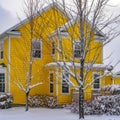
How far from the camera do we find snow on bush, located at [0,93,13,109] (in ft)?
97.9

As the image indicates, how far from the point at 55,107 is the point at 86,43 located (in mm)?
12572

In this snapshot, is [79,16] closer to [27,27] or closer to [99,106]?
[99,106]

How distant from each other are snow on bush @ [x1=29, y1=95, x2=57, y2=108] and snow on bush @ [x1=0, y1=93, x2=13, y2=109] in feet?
6.33

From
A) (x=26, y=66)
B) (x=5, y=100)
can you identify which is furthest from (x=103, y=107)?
(x=26, y=66)

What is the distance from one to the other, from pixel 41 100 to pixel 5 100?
10.9 ft

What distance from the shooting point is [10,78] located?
106ft

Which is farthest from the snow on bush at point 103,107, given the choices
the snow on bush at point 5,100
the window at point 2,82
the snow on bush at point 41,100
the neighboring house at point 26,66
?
the window at point 2,82

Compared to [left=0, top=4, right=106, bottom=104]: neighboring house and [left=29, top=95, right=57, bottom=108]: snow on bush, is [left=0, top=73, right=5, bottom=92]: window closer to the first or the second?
[left=0, top=4, right=106, bottom=104]: neighboring house

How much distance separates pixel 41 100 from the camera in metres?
31.9

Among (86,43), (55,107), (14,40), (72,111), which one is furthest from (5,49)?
(86,43)

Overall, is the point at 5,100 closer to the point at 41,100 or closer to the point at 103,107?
the point at 41,100

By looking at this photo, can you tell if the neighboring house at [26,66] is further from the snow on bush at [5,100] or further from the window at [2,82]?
the snow on bush at [5,100]

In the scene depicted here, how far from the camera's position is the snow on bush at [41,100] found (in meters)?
30.9

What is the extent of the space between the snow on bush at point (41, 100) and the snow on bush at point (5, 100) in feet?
6.33
